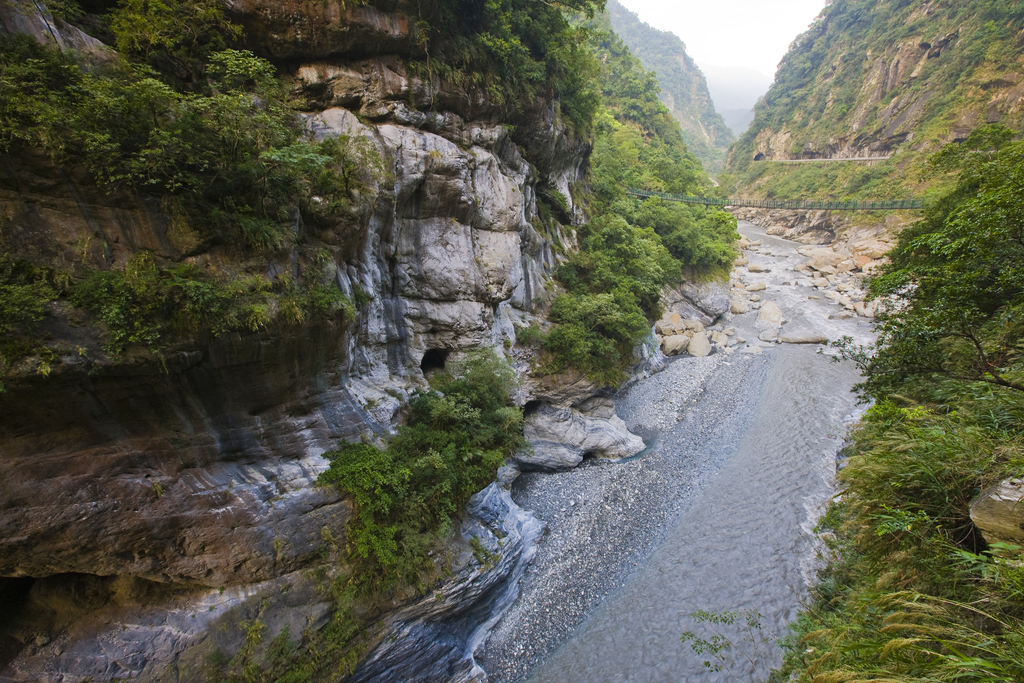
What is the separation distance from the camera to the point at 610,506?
1195 cm

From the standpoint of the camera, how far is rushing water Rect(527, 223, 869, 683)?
8.38 metres

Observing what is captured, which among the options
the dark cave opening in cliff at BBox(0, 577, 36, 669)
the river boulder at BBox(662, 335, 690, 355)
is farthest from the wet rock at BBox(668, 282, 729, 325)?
the dark cave opening in cliff at BBox(0, 577, 36, 669)

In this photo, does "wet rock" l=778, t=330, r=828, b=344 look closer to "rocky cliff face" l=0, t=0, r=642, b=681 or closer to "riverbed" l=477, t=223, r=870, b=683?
"riverbed" l=477, t=223, r=870, b=683

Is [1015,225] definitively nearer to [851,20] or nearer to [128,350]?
[128,350]

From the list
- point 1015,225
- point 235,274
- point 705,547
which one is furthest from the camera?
point 705,547

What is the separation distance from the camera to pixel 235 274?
6.50m

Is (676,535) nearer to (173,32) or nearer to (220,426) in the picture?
(220,426)

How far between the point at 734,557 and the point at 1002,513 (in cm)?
798

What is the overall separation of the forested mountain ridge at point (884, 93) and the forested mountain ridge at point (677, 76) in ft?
96.8

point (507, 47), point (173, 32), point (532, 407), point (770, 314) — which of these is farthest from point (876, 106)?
point (173, 32)

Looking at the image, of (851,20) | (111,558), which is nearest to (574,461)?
(111,558)

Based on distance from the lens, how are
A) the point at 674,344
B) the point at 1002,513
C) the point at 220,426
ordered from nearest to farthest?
1. the point at 1002,513
2. the point at 220,426
3. the point at 674,344

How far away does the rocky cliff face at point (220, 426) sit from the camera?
533cm

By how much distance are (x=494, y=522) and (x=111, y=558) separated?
23.5ft
